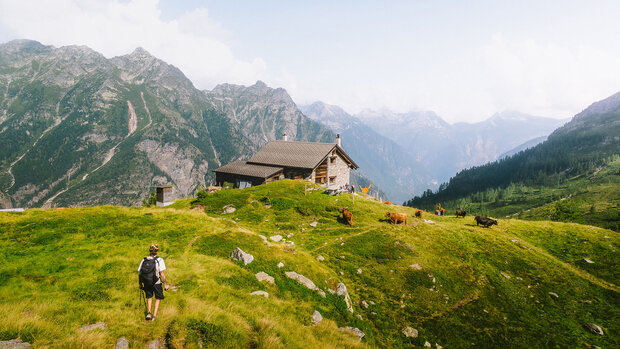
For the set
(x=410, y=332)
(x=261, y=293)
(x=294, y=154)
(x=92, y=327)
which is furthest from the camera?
(x=294, y=154)

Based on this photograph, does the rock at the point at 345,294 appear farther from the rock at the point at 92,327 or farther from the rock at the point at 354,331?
the rock at the point at 92,327

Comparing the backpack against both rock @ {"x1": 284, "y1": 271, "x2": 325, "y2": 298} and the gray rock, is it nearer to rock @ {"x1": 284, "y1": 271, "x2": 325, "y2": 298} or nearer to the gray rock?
rock @ {"x1": 284, "y1": 271, "x2": 325, "y2": 298}

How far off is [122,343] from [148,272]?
249 cm

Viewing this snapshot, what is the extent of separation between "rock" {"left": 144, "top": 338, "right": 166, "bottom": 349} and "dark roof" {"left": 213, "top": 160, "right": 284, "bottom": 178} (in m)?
40.0

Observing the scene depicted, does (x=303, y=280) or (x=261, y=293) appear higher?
(x=261, y=293)

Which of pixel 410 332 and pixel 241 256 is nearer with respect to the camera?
pixel 410 332

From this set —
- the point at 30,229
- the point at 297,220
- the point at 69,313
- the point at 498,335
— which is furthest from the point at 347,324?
the point at 30,229

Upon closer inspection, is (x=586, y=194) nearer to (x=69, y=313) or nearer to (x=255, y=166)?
(x=255, y=166)

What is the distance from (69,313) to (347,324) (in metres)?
10.9

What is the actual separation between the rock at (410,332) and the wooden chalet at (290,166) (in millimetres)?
36486

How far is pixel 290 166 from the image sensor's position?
5106 centimetres

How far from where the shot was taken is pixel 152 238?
17953 millimetres

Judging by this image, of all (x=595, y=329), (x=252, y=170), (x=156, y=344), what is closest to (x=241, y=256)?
(x=156, y=344)

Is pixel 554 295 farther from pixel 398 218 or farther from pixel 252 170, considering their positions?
pixel 252 170
